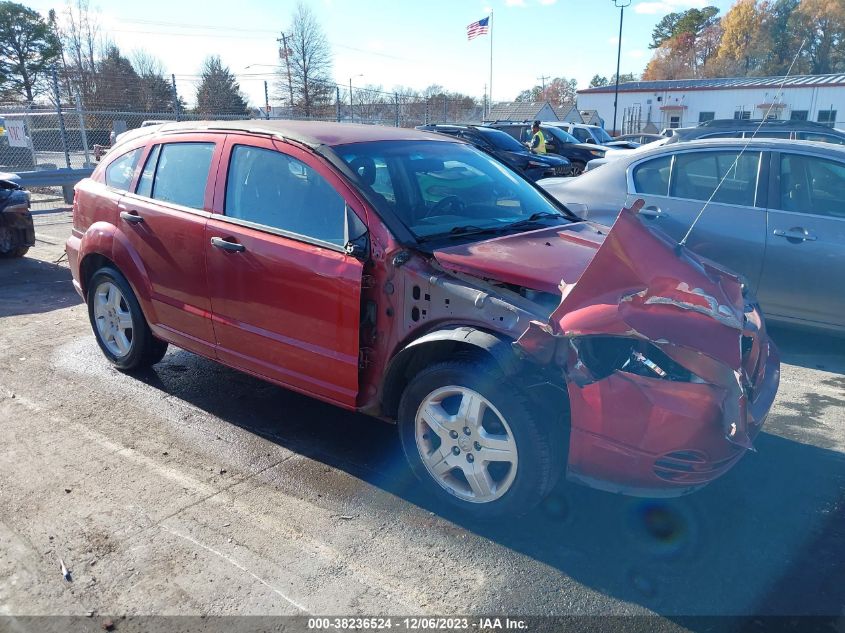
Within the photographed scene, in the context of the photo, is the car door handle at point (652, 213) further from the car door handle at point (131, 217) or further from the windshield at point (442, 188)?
the car door handle at point (131, 217)

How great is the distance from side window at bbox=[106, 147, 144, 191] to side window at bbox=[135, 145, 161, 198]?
0.15 m

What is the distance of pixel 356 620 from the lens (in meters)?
2.61

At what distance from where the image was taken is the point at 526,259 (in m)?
3.25

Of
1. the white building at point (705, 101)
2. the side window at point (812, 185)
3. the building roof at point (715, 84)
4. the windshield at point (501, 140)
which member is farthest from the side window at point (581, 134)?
the building roof at point (715, 84)

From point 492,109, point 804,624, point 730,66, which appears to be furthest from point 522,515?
point 730,66

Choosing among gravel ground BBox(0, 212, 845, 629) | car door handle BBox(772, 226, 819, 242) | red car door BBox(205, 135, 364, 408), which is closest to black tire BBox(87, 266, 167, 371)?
gravel ground BBox(0, 212, 845, 629)

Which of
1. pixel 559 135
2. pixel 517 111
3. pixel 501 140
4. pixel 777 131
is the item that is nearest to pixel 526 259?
pixel 777 131

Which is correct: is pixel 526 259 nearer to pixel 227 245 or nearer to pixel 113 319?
pixel 227 245

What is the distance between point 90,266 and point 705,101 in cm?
6036

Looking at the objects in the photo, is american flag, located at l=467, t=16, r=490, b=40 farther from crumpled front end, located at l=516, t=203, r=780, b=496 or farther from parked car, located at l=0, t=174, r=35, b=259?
crumpled front end, located at l=516, t=203, r=780, b=496

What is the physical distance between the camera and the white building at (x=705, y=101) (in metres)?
47.3

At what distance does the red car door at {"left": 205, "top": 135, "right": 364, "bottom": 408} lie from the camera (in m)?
3.51

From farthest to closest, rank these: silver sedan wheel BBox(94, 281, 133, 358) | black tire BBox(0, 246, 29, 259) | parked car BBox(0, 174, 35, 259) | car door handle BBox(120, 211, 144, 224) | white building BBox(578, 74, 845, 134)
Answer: white building BBox(578, 74, 845, 134)
black tire BBox(0, 246, 29, 259)
parked car BBox(0, 174, 35, 259)
silver sedan wheel BBox(94, 281, 133, 358)
car door handle BBox(120, 211, 144, 224)

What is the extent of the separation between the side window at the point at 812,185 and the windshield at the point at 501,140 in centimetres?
1314
